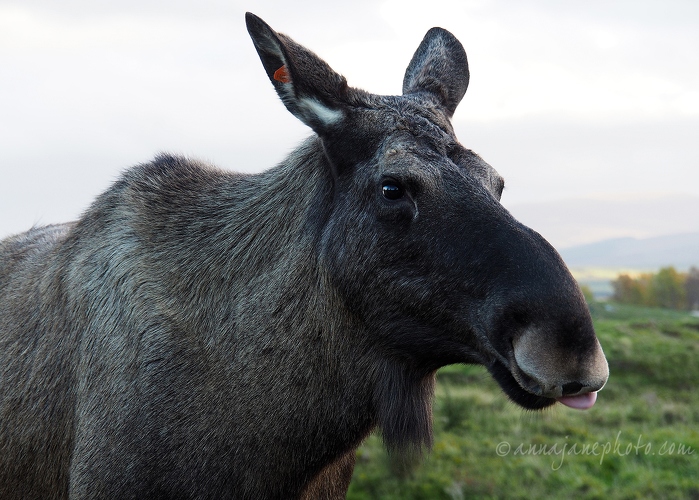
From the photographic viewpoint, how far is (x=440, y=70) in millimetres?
5078

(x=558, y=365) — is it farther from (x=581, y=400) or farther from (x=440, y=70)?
(x=440, y=70)

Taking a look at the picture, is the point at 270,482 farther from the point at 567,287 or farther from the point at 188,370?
the point at 567,287

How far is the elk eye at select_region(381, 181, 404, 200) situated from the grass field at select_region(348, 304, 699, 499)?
14.3 ft

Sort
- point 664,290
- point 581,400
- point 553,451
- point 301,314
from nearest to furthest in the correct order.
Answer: point 581,400, point 301,314, point 553,451, point 664,290

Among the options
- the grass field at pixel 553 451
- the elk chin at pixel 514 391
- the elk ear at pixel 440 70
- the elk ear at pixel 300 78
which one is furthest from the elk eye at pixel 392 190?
the grass field at pixel 553 451

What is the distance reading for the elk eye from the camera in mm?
3957

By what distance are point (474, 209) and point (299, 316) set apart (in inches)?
45.6

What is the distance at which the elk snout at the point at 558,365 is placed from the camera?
11.1 feet

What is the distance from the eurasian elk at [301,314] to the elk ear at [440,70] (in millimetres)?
32

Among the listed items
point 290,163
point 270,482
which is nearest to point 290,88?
point 290,163

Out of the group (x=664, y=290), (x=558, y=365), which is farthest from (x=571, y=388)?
(x=664, y=290)

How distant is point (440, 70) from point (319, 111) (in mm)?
1299

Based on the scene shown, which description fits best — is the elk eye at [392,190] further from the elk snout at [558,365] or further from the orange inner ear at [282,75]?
the elk snout at [558,365]

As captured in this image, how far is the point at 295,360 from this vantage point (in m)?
4.22
